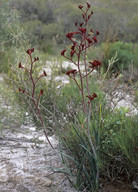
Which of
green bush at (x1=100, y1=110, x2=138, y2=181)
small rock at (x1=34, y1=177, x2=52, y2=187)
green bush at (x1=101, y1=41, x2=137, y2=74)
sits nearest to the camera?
green bush at (x1=100, y1=110, x2=138, y2=181)

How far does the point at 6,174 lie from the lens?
71.7 inches

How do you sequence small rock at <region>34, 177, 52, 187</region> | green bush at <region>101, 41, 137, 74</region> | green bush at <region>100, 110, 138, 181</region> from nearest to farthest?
green bush at <region>100, 110, 138, 181</region>, small rock at <region>34, 177, 52, 187</region>, green bush at <region>101, 41, 137, 74</region>

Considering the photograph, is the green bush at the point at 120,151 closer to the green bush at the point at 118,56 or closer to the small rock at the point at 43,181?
the small rock at the point at 43,181

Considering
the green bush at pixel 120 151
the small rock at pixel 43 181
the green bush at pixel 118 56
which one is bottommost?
the small rock at pixel 43 181

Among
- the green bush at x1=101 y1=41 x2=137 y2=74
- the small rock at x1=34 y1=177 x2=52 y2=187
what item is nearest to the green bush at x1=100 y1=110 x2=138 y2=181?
the small rock at x1=34 y1=177 x2=52 y2=187

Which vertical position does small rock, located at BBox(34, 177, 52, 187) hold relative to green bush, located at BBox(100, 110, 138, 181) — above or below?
below

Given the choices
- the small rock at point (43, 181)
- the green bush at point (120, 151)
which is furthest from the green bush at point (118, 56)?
the small rock at point (43, 181)

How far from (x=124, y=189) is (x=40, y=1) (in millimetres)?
17735

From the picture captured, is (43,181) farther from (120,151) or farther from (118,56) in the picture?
(118,56)

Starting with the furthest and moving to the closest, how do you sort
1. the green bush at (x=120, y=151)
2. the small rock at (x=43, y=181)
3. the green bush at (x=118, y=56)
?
the green bush at (x=118, y=56), the small rock at (x=43, y=181), the green bush at (x=120, y=151)

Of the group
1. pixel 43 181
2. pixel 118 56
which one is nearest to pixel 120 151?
pixel 43 181

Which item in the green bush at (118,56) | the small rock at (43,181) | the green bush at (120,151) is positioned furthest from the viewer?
the green bush at (118,56)

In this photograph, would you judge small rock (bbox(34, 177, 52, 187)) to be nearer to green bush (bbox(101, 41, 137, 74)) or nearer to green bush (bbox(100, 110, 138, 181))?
green bush (bbox(100, 110, 138, 181))

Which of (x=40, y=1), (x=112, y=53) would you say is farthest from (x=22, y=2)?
(x=112, y=53)
